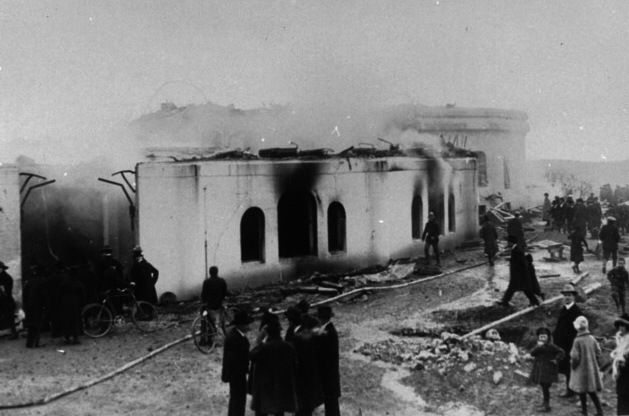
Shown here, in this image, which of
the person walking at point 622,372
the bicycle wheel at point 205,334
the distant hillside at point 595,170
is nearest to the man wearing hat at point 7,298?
the bicycle wheel at point 205,334

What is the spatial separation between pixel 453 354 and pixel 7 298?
28.5ft

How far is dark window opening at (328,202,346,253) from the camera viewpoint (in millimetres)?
18719

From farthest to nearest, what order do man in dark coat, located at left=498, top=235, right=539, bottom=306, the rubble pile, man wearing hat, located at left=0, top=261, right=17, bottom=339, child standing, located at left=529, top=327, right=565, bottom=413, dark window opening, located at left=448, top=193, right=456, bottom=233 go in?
dark window opening, located at left=448, top=193, right=456, bottom=233 < man in dark coat, located at left=498, top=235, right=539, bottom=306 < man wearing hat, located at left=0, top=261, right=17, bottom=339 < the rubble pile < child standing, located at left=529, top=327, right=565, bottom=413

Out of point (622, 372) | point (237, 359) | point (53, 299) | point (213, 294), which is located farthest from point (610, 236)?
point (53, 299)

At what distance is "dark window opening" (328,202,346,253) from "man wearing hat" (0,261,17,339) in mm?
9332

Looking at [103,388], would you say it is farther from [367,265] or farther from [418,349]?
[367,265]

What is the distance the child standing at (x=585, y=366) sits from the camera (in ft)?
25.1

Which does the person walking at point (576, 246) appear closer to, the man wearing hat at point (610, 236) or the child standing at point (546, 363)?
the man wearing hat at point (610, 236)

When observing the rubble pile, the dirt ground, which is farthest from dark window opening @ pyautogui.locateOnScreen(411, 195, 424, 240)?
the rubble pile

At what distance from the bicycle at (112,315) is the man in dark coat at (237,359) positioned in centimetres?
568

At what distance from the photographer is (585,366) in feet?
25.2

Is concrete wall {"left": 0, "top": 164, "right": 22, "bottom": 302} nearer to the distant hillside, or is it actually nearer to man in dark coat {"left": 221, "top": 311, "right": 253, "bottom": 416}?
man in dark coat {"left": 221, "top": 311, "right": 253, "bottom": 416}

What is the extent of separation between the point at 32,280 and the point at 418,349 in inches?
296

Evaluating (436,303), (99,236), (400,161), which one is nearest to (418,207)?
(400,161)
